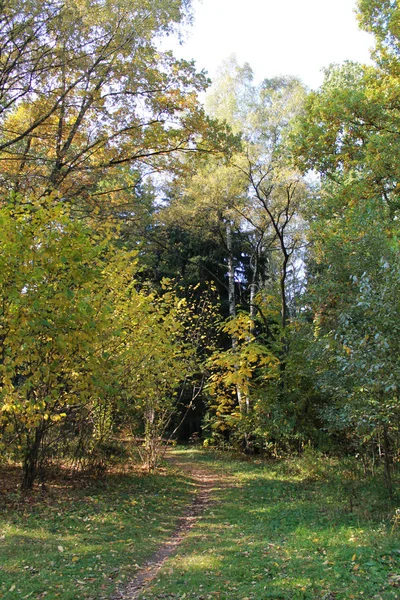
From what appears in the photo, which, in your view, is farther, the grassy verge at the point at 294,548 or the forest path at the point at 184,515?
the forest path at the point at 184,515

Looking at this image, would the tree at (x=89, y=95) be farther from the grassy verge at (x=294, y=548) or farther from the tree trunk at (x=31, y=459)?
the grassy verge at (x=294, y=548)

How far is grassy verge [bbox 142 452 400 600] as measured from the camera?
402 cm

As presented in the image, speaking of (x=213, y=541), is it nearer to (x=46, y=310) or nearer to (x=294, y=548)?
(x=294, y=548)

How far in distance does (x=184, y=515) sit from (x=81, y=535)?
92.0 inches

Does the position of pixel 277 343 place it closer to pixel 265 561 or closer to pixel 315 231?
pixel 315 231

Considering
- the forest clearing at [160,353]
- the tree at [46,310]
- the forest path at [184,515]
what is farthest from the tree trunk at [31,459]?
the forest path at [184,515]

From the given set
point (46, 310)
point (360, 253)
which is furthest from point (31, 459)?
point (360, 253)

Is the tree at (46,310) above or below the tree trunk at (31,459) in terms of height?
above

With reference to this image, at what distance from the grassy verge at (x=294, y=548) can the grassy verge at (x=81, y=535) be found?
0.57 m

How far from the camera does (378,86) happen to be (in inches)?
438

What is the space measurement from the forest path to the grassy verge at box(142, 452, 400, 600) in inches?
5.8

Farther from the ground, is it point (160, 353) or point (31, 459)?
point (160, 353)

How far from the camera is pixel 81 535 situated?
5785 mm

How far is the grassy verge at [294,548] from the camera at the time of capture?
13.2ft
